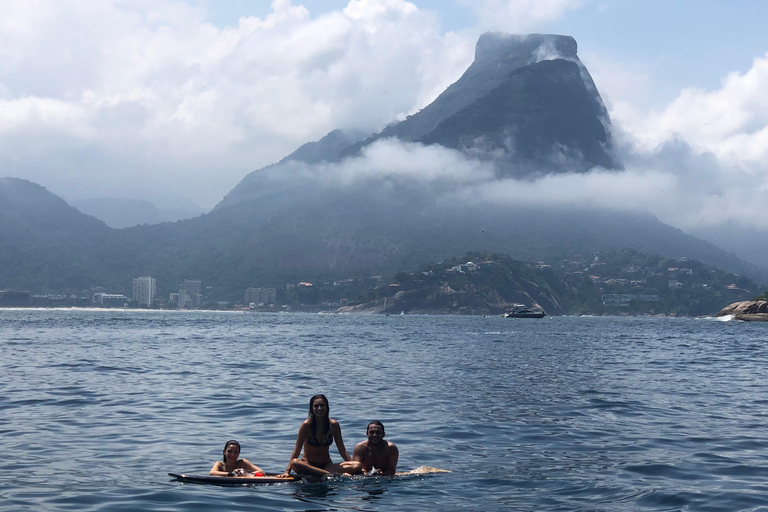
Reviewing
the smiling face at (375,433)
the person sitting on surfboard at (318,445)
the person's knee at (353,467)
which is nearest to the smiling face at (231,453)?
the person sitting on surfboard at (318,445)

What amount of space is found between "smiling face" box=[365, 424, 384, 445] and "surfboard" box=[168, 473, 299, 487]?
2.22 meters

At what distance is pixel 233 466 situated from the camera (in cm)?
1788

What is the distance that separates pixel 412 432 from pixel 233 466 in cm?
828

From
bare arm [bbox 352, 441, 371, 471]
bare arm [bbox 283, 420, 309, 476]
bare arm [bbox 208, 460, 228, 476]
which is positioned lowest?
bare arm [bbox 208, 460, 228, 476]

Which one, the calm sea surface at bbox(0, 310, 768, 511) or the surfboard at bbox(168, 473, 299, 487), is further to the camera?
the surfboard at bbox(168, 473, 299, 487)

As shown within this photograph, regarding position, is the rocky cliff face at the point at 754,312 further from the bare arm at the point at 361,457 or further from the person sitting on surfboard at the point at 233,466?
the person sitting on surfboard at the point at 233,466

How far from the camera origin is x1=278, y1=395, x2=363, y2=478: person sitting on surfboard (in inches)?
707

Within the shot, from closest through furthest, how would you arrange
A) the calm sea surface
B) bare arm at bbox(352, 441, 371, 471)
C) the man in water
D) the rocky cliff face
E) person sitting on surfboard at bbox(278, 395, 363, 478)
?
the calm sea surface → person sitting on surfboard at bbox(278, 395, 363, 478) → the man in water → bare arm at bbox(352, 441, 371, 471) → the rocky cliff face

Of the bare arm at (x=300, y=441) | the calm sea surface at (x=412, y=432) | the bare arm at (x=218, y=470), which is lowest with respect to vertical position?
the calm sea surface at (x=412, y=432)

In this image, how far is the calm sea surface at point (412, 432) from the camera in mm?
16328

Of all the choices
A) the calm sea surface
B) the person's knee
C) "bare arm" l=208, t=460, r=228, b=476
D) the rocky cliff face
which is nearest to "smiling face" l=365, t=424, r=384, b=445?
the person's knee

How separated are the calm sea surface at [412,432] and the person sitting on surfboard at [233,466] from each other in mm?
746

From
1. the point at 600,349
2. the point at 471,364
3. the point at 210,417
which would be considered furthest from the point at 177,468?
the point at 600,349

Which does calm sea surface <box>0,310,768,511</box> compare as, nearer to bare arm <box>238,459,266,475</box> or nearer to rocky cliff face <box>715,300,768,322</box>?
bare arm <box>238,459,266,475</box>
